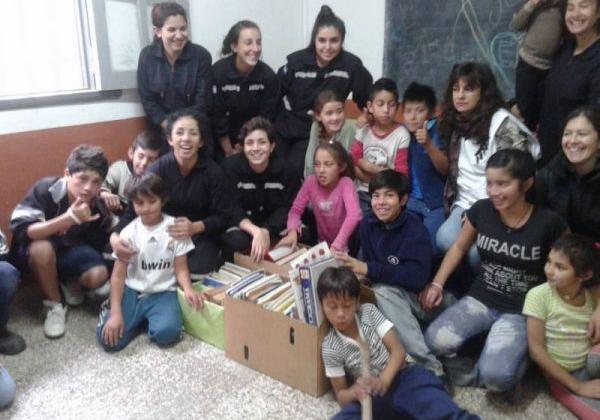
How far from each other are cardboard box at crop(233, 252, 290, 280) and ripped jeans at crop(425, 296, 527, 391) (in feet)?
1.95

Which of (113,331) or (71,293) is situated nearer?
(113,331)

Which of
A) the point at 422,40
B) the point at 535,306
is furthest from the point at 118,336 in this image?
the point at 422,40

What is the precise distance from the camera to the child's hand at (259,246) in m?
2.23

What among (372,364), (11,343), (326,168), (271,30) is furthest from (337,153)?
(271,30)

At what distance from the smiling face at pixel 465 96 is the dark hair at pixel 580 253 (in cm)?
77

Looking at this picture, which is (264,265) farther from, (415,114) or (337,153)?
(415,114)

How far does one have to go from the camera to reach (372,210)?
6.68 ft

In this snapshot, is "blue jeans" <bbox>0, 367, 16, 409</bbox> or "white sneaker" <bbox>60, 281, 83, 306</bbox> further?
"white sneaker" <bbox>60, 281, 83, 306</bbox>

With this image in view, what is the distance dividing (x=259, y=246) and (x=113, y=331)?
661 mm

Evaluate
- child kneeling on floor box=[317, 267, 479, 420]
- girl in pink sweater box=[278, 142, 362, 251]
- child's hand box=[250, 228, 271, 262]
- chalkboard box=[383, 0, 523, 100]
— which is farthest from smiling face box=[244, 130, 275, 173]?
chalkboard box=[383, 0, 523, 100]

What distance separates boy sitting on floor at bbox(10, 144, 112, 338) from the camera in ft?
7.06

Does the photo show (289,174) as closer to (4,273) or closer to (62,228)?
(62,228)

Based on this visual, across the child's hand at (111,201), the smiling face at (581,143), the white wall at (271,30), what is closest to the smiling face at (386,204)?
the smiling face at (581,143)

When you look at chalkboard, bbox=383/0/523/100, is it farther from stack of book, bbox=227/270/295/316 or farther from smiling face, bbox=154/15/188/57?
stack of book, bbox=227/270/295/316
